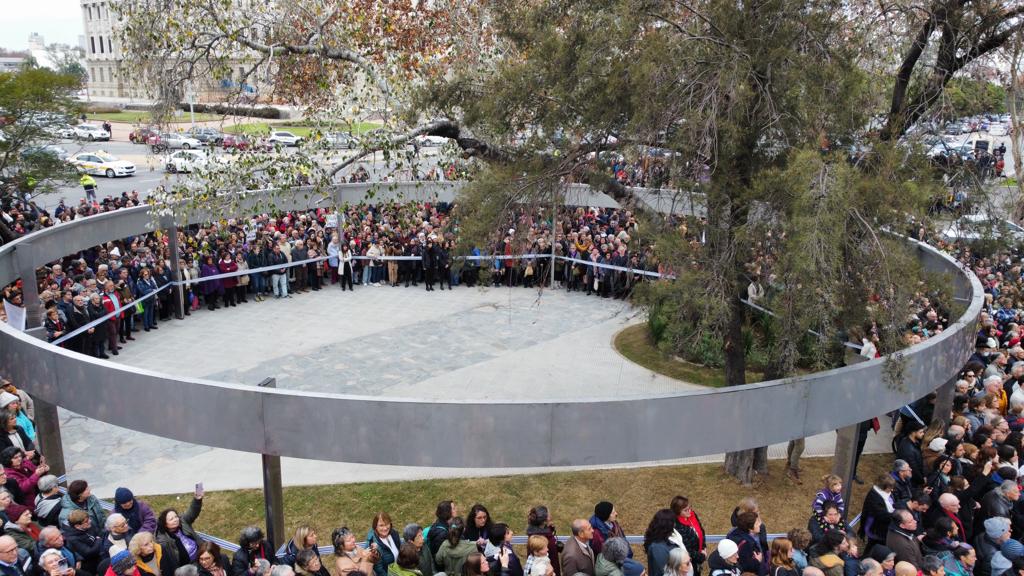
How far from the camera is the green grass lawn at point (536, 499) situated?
9.65 meters

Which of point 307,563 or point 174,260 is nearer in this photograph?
point 307,563

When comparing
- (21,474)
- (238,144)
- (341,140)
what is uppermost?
(341,140)

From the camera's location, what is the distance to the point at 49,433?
9.09 meters

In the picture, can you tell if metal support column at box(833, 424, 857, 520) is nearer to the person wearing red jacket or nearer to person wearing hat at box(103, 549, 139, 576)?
person wearing hat at box(103, 549, 139, 576)

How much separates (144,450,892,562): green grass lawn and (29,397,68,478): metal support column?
1.32 m

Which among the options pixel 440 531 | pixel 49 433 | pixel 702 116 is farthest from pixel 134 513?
pixel 702 116

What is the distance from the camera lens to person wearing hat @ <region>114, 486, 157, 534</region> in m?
7.21

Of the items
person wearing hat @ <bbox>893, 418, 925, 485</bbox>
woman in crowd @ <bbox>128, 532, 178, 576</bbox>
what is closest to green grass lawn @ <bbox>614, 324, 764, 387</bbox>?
person wearing hat @ <bbox>893, 418, 925, 485</bbox>

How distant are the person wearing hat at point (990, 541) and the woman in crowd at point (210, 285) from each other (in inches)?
607

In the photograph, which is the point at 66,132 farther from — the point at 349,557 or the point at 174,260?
the point at 349,557

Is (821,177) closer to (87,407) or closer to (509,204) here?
(509,204)

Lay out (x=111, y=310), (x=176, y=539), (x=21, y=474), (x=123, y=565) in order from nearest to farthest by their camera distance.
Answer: (x=123, y=565)
(x=176, y=539)
(x=21, y=474)
(x=111, y=310)

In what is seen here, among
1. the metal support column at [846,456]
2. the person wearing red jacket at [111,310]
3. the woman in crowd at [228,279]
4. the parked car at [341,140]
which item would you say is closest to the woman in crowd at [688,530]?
the metal support column at [846,456]

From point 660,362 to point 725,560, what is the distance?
29.1ft
